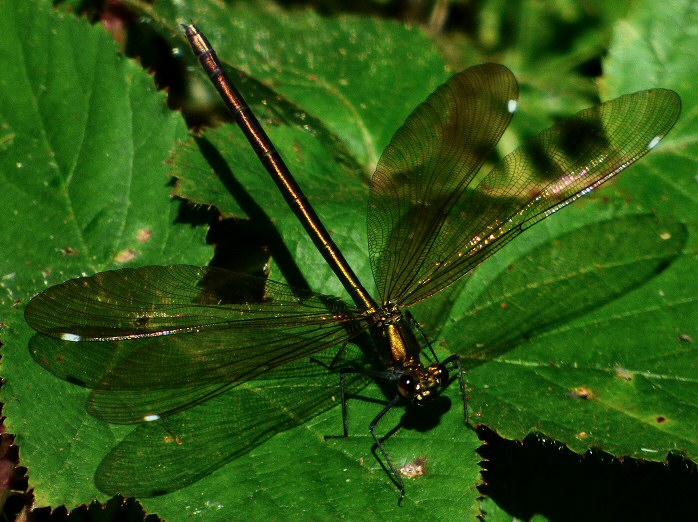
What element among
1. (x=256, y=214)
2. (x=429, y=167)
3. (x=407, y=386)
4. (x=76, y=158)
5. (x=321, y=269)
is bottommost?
(x=407, y=386)

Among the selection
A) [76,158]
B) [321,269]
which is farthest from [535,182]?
[76,158]

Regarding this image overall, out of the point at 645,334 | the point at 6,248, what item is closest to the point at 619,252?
the point at 645,334

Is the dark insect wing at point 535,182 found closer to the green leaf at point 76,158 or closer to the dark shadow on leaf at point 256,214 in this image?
the dark shadow on leaf at point 256,214

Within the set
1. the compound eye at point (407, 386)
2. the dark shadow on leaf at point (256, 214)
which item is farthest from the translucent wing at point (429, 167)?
the compound eye at point (407, 386)

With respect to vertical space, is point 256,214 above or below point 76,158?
below

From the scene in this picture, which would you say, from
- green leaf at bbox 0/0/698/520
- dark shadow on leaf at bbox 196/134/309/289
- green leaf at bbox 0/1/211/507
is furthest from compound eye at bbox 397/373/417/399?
green leaf at bbox 0/1/211/507

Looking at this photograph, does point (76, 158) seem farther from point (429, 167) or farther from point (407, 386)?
point (407, 386)

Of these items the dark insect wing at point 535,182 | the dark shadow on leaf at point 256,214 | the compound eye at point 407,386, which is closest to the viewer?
the compound eye at point 407,386
